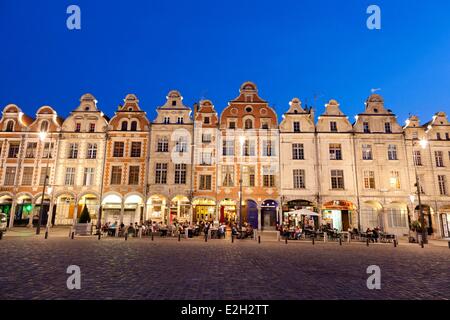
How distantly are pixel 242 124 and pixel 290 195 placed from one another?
9610 millimetres

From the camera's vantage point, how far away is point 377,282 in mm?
8094

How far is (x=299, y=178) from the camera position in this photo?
30.7m

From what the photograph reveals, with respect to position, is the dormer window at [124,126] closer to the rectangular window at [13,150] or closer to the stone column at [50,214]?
the stone column at [50,214]

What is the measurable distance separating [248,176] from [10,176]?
88.5ft

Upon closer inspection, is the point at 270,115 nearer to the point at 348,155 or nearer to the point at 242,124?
the point at 242,124

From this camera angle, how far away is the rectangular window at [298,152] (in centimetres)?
3122

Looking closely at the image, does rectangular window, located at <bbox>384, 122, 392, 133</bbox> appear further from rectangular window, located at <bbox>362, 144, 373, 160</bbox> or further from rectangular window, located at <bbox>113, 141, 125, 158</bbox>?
rectangular window, located at <bbox>113, 141, 125, 158</bbox>

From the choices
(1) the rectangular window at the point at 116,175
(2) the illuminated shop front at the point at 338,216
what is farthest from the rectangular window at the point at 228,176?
(1) the rectangular window at the point at 116,175

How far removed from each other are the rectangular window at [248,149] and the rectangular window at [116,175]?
1409 centimetres

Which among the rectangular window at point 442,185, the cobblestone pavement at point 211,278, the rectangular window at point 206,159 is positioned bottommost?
the cobblestone pavement at point 211,278

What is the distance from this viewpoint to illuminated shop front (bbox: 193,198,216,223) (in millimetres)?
30938

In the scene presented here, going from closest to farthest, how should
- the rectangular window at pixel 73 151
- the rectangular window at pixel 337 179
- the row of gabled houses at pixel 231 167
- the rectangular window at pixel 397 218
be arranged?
the rectangular window at pixel 397 218 < the row of gabled houses at pixel 231 167 < the rectangular window at pixel 337 179 < the rectangular window at pixel 73 151

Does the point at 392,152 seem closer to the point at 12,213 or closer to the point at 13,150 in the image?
the point at 12,213

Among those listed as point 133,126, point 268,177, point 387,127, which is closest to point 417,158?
point 387,127
